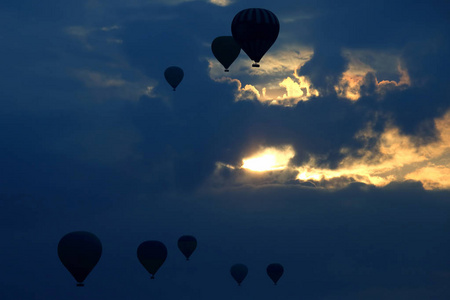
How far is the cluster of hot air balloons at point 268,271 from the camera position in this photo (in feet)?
310

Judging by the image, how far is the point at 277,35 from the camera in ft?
193

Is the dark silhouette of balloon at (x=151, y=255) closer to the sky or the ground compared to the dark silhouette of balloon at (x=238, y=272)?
closer to the ground

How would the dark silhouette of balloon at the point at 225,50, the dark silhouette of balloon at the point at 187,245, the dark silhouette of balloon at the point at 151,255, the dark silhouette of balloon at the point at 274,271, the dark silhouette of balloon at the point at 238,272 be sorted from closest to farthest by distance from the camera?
the dark silhouette of balloon at the point at 225,50, the dark silhouette of balloon at the point at 151,255, the dark silhouette of balloon at the point at 187,245, the dark silhouette of balloon at the point at 274,271, the dark silhouette of balloon at the point at 238,272

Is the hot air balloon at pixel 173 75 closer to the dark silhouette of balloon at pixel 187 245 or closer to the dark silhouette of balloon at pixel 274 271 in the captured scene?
the dark silhouette of balloon at pixel 187 245

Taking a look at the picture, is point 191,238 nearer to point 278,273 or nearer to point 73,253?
point 278,273

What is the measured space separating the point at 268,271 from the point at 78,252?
41.0 metres

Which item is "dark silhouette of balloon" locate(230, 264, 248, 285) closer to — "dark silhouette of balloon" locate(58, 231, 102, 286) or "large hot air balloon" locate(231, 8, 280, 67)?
"dark silhouette of balloon" locate(58, 231, 102, 286)

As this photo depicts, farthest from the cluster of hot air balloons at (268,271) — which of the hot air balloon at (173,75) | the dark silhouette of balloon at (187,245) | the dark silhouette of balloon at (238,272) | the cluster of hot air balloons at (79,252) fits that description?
the cluster of hot air balloons at (79,252)

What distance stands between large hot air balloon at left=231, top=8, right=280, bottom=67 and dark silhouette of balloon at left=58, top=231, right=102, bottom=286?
2104cm

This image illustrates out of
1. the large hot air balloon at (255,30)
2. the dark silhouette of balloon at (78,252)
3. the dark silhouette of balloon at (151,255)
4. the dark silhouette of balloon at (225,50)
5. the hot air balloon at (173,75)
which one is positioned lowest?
the dark silhouette of balloon at (78,252)

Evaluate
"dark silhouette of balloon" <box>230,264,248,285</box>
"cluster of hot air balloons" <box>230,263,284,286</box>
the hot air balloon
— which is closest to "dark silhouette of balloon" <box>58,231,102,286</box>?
the hot air balloon

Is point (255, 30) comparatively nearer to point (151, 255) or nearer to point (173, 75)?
point (173, 75)

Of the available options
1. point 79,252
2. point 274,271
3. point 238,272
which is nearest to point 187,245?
point 238,272

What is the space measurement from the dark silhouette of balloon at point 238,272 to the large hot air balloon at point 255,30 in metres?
45.8
